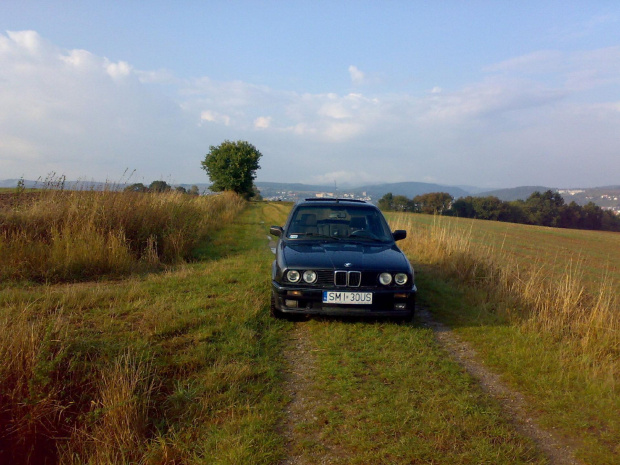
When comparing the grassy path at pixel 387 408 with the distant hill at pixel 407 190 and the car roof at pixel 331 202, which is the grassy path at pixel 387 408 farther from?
the distant hill at pixel 407 190

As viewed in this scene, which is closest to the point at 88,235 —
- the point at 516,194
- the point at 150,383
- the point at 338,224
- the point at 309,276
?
the point at 338,224

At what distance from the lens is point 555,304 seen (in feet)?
19.2

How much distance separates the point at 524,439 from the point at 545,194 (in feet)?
200

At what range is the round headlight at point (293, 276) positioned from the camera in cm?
515

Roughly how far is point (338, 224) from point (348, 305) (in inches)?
75.1

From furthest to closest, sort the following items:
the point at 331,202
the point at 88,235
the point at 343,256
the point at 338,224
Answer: the point at 88,235 → the point at 331,202 → the point at 338,224 → the point at 343,256

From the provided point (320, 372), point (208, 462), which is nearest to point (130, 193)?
point (320, 372)

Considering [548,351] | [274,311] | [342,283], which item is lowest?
[548,351]

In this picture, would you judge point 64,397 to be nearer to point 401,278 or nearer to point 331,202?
point 401,278

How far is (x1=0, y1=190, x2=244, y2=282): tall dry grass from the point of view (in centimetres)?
733

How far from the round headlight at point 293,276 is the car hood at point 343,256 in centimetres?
8

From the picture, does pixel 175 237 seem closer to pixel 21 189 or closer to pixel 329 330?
pixel 21 189

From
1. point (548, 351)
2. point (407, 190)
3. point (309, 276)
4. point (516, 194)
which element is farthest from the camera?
point (516, 194)

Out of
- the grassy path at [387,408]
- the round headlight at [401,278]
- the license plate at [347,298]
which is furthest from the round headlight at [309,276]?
the round headlight at [401,278]
